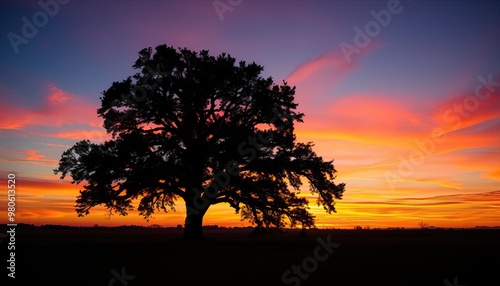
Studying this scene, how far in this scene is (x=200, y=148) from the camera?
112ft

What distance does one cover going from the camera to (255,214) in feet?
115

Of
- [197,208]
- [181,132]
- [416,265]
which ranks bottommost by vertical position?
[416,265]

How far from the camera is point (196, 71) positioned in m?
34.5

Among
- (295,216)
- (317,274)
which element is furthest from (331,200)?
(317,274)

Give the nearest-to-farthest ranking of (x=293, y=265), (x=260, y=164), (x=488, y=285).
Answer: (x=488, y=285), (x=293, y=265), (x=260, y=164)

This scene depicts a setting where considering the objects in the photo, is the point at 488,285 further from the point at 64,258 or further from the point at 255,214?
the point at 255,214

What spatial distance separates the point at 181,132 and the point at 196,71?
4.96 metres

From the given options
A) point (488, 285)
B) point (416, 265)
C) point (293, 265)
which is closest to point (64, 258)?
point (293, 265)

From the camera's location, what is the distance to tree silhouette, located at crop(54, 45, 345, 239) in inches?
1303

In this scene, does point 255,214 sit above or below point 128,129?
below

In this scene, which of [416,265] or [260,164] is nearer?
[416,265]

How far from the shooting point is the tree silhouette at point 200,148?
1303 inches

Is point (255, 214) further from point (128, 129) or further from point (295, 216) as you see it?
point (128, 129)

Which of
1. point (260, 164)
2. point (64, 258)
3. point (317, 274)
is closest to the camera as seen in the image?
point (317, 274)
